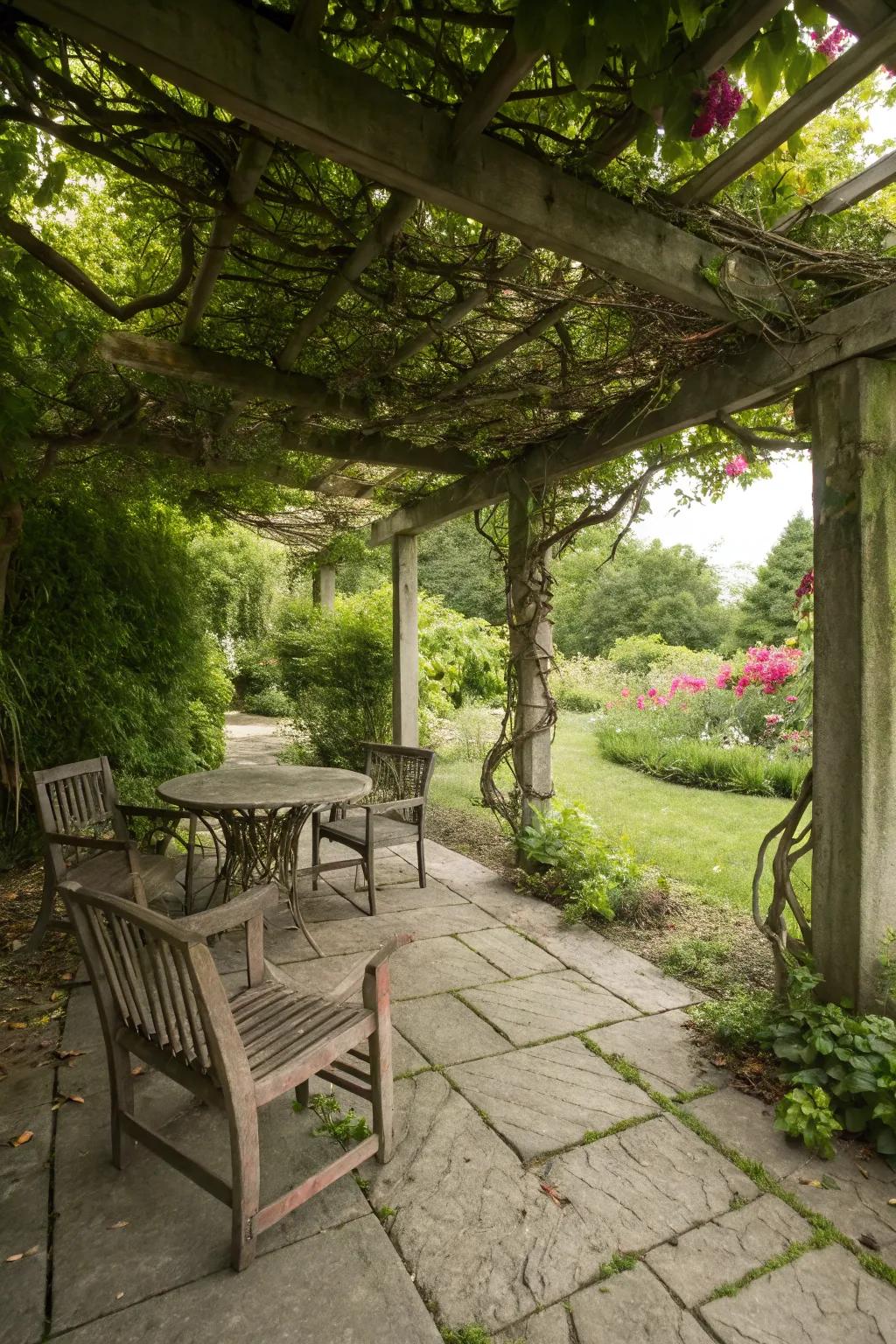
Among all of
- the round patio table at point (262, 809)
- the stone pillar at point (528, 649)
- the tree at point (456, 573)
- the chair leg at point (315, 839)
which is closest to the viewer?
the round patio table at point (262, 809)

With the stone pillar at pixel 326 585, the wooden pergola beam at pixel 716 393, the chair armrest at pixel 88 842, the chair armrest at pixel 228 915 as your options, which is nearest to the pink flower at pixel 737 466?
the wooden pergola beam at pixel 716 393

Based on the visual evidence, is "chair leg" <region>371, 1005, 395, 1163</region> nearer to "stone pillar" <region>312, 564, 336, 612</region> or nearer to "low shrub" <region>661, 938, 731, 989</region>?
"low shrub" <region>661, 938, 731, 989</region>

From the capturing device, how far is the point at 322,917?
3.61 metres

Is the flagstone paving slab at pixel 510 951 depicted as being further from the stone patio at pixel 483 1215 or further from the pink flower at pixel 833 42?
the pink flower at pixel 833 42

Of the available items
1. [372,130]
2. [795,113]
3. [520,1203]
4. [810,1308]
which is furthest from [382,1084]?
[795,113]

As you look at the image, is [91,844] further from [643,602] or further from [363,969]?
[643,602]

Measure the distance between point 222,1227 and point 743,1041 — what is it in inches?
68.1

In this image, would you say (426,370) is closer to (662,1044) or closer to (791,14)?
(791,14)

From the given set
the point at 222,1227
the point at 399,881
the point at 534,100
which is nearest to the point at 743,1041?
the point at 222,1227

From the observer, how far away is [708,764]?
266 inches

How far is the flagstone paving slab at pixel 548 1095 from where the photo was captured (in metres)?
1.97

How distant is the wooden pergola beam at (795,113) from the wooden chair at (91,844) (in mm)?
2882

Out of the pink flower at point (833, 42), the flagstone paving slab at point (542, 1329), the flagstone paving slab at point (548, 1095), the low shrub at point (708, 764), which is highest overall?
the pink flower at point (833, 42)

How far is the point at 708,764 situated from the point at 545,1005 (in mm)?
4637
